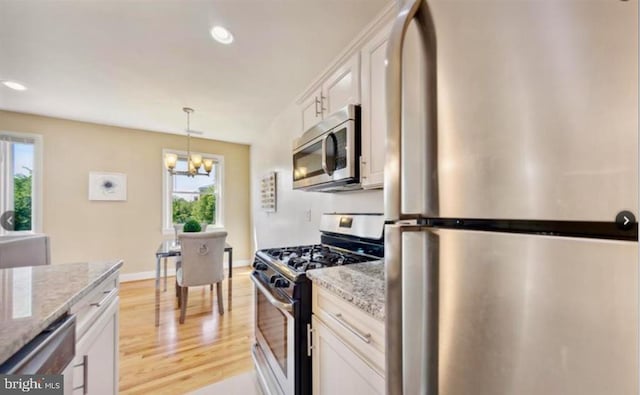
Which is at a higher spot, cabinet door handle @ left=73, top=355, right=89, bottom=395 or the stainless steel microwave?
the stainless steel microwave

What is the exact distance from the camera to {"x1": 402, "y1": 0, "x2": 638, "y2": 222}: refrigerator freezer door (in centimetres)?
34

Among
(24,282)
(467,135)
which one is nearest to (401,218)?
(467,135)

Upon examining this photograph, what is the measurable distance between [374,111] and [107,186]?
14.3 ft

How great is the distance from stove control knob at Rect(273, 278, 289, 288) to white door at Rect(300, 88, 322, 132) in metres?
1.31

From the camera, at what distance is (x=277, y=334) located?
145 centimetres

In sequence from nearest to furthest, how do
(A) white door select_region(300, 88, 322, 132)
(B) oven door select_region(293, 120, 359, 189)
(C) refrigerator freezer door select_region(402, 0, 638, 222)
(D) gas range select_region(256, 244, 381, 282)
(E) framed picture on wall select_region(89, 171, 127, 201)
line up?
(C) refrigerator freezer door select_region(402, 0, 638, 222)
(D) gas range select_region(256, 244, 381, 282)
(B) oven door select_region(293, 120, 359, 189)
(A) white door select_region(300, 88, 322, 132)
(E) framed picture on wall select_region(89, 171, 127, 201)

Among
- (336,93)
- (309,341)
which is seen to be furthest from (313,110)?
(309,341)

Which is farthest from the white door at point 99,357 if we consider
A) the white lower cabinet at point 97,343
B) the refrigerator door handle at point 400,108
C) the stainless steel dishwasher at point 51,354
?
the refrigerator door handle at point 400,108

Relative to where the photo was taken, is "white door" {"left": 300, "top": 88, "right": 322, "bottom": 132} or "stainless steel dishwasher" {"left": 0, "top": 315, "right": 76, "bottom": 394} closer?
"stainless steel dishwasher" {"left": 0, "top": 315, "right": 76, "bottom": 394}

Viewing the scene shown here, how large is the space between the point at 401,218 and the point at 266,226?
3.59 metres

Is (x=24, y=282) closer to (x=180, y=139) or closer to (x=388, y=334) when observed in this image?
(x=388, y=334)

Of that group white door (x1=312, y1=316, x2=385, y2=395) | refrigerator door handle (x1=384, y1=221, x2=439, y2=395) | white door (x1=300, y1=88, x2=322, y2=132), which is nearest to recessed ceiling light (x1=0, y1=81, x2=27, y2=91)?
white door (x1=300, y1=88, x2=322, y2=132)

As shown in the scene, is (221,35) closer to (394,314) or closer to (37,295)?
(37,295)

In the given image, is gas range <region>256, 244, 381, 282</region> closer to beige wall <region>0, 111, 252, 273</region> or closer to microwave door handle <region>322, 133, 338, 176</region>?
microwave door handle <region>322, 133, 338, 176</region>
